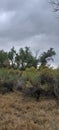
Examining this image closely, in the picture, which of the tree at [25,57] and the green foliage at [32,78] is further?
the tree at [25,57]

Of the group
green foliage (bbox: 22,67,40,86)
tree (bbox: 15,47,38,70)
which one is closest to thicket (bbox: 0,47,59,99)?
green foliage (bbox: 22,67,40,86)

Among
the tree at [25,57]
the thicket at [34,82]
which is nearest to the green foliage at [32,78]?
the thicket at [34,82]

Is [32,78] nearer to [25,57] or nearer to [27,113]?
[27,113]

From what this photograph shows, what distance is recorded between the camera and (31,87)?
13328 mm

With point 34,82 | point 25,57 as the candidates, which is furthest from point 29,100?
point 25,57

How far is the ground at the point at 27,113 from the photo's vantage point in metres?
9.15

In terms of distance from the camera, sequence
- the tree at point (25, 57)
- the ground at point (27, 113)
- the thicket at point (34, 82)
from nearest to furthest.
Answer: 1. the ground at point (27, 113)
2. the thicket at point (34, 82)
3. the tree at point (25, 57)

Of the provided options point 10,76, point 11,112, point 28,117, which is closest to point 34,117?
point 28,117

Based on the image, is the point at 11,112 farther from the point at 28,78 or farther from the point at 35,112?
the point at 28,78

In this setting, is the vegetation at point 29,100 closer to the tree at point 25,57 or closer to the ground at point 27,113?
the ground at point 27,113

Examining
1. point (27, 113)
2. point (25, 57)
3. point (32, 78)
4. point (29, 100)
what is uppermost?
point (25, 57)

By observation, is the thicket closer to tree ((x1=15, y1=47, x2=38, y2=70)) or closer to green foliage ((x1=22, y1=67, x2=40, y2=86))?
green foliage ((x1=22, y1=67, x2=40, y2=86))

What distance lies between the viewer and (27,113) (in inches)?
424

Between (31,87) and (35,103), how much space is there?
1.22 m
